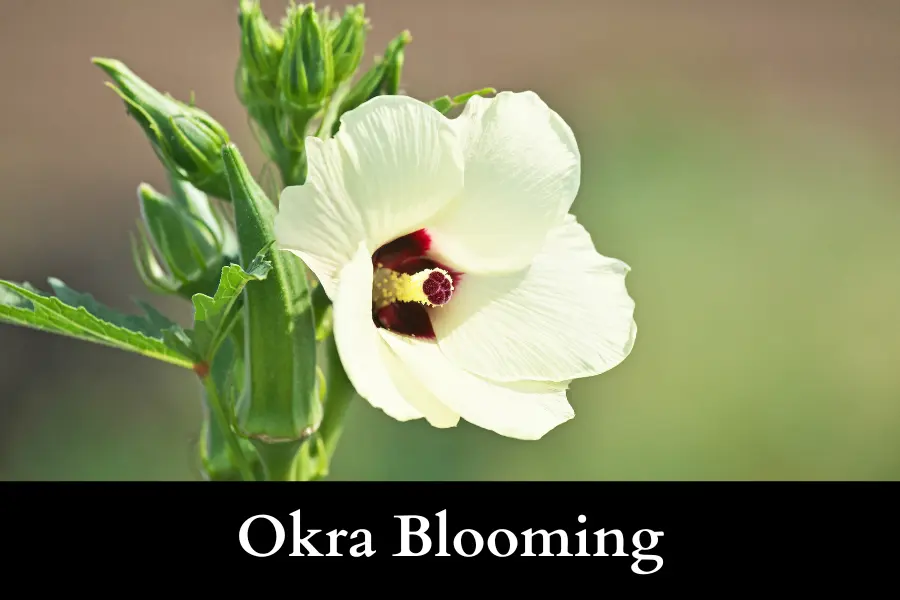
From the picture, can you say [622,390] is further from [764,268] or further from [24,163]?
[24,163]

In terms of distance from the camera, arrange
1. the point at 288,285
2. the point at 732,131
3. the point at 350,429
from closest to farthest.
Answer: the point at 288,285
the point at 350,429
the point at 732,131

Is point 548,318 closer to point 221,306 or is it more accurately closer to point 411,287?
point 411,287

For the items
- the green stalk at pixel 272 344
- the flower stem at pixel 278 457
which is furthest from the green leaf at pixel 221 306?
the flower stem at pixel 278 457

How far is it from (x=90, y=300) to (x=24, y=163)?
4100mm

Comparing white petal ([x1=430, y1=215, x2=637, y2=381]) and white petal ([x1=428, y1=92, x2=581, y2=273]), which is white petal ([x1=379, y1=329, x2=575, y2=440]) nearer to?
white petal ([x1=430, y1=215, x2=637, y2=381])

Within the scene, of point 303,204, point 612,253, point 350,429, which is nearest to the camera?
point 303,204

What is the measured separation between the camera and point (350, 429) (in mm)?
3135

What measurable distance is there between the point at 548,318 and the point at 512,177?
0.53ft

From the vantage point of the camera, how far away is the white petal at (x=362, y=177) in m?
0.98

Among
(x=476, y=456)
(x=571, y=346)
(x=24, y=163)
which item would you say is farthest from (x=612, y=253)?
(x=24, y=163)

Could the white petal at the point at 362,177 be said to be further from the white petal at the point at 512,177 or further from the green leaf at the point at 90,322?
the green leaf at the point at 90,322

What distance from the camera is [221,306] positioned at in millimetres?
1035

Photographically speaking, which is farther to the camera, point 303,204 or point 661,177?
point 661,177

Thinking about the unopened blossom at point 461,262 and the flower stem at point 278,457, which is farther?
the flower stem at point 278,457
